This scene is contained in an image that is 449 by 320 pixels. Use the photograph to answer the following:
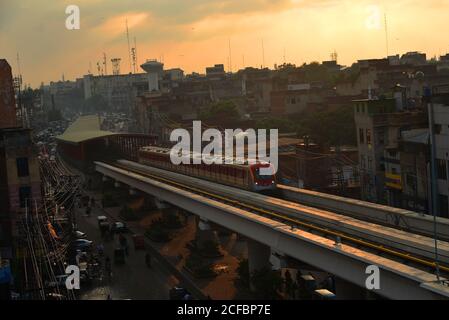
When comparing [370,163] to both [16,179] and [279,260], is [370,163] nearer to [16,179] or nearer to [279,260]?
[279,260]

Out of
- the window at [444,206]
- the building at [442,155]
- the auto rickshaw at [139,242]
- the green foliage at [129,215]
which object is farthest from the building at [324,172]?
the green foliage at [129,215]

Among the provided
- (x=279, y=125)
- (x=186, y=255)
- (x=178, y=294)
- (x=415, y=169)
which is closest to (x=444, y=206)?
(x=415, y=169)

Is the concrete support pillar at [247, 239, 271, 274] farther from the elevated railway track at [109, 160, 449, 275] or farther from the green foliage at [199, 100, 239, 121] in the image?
the green foliage at [199, 100, 239, 121]

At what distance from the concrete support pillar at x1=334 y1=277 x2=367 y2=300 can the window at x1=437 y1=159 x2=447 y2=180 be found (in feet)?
35.2

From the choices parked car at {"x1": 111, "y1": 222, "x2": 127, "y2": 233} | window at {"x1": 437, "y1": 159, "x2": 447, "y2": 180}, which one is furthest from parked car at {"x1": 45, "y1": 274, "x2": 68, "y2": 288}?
window at {"x1": 437, "y1": 159, "x2": 447, "y2": 180}

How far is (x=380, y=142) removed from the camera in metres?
36.0

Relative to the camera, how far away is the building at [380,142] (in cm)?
3391

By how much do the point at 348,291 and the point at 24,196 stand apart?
16584 mm

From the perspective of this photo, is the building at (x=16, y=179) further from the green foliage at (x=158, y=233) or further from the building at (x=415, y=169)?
the building at (x=415, y=169)

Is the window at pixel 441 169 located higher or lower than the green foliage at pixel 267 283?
higher

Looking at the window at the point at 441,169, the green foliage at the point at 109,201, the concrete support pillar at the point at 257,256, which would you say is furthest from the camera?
the green foliage at the point at 109,201

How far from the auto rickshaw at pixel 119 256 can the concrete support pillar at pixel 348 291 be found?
604 inches
